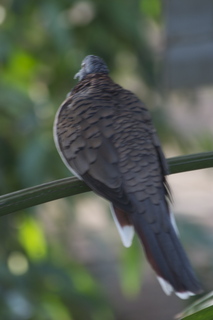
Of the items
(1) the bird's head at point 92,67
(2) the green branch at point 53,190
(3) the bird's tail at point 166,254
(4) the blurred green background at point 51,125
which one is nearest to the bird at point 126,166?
(3) the bird's tail at point 166,254

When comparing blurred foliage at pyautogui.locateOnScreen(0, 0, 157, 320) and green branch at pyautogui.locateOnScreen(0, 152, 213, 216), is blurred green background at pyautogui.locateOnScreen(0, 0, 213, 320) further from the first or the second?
green branch at pyautogui.locateOnScreen(0, 152, 213, 216)

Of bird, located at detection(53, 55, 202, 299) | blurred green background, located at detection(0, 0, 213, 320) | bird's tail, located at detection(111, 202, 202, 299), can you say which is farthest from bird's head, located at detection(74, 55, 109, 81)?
blurred green background, located at detection(0, 0, 213, 320)

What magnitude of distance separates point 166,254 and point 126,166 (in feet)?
1.14

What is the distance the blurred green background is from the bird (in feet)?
4.83

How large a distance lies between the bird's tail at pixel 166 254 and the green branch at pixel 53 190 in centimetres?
35

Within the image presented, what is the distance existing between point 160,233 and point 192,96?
309 cm

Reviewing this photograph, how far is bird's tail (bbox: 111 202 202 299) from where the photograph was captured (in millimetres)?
1899

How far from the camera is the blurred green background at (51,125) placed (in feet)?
13.4

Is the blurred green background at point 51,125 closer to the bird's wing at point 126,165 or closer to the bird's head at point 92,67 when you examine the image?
the bird's head at point 92,67

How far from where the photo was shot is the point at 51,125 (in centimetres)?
423

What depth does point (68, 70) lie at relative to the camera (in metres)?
4.63

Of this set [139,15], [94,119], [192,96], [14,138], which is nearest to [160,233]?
[94,119]

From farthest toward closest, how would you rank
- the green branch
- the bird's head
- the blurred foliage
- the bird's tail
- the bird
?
the blurred foliage, the bird's head, the bird, the bird's tail, the green branch

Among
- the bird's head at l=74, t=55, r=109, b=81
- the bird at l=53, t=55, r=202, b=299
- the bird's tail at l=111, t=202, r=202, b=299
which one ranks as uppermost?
the bird's head at l=74, t=55, r=109, b=81
